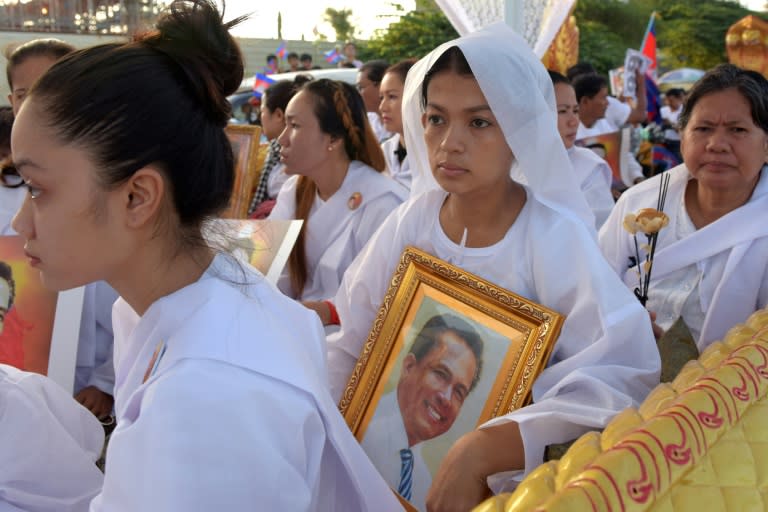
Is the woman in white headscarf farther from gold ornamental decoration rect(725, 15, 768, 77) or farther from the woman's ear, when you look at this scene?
gold ornamental decoration rect(725, 15, 768, 77)

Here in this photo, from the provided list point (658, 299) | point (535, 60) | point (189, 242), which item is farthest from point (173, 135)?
point (658, 299)

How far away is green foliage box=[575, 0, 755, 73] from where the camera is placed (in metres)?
33.1

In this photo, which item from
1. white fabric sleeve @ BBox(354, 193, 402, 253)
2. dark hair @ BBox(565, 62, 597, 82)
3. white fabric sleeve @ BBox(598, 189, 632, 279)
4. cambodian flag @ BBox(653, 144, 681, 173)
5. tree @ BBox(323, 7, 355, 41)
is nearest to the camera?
white fabric sleeve @ BBox(598, 189, 632, 279)

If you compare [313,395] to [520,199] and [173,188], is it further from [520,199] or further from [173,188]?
[520,199]

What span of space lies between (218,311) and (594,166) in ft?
13.7

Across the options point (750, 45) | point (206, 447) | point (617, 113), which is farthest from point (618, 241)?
point (617, 113)

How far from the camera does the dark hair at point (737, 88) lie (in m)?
2.74

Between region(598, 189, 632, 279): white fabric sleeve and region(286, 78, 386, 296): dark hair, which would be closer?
region(598, 189, 632, 279): white fabric sleeve

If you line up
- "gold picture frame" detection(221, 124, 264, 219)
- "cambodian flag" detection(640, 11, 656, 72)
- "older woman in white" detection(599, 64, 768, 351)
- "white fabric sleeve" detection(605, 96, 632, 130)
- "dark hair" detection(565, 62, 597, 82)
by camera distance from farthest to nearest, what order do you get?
"cambodian flag" detection(640, 11, 656, 72) < "white fabric sleeve" detection(605, 96, 632, 130) < "dark hair" detection(565, 62, 597, 82) < "gold picture frame" detection(221, 124, 264, 219) < "older woman in white" detection(599, 64, 768, 351)

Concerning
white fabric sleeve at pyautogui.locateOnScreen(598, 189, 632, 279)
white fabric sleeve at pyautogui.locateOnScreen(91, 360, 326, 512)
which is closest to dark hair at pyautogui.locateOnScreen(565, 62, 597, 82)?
white fabric sleeve at pyautogui.locateOnScreen(598, 189, 632, 279)

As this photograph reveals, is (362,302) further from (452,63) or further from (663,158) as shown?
(663,158)

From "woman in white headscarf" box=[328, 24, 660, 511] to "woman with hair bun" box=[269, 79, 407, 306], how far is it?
116cm

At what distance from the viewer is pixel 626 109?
891 cm

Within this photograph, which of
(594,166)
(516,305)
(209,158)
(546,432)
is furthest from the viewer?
(594,166)
